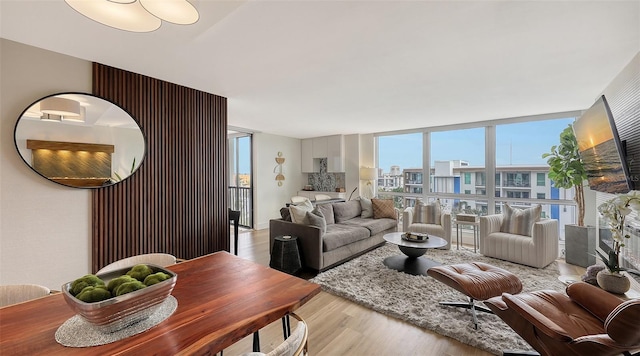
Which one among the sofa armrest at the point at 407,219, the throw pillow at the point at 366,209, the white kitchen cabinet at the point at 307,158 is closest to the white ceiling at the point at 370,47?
the sofa armrest at the point at 407,219

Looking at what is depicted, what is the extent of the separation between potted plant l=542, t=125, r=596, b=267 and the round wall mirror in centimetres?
545

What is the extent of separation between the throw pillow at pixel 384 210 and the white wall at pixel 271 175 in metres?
2.71

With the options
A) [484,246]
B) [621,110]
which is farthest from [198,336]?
[484,246]

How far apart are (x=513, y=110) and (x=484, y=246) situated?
222 centimetres

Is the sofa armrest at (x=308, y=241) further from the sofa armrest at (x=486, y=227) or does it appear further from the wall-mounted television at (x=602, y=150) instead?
the wall-mounted television at (x=602, y=150)

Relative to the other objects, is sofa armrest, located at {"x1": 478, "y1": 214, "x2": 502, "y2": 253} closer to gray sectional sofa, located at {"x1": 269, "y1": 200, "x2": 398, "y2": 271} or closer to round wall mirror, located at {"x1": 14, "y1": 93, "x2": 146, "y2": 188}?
gray sectional sofa, located at {"x1": 269, "y1": 200, "x2": 398, "y2": 271}

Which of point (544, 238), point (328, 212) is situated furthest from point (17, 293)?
point (544, 238)

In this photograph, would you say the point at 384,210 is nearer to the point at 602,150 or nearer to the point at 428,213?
the point at 428,213

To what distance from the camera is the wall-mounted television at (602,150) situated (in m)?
2.12

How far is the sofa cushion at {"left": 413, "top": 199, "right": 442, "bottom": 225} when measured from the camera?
4.49m

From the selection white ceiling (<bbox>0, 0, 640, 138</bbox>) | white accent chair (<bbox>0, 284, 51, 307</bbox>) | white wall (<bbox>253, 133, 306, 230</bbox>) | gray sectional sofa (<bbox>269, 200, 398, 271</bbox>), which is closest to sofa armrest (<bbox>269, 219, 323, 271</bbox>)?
gray sectional sofa (<bbox>269, 200, 398, 271</bbox>)

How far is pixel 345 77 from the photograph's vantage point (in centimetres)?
272

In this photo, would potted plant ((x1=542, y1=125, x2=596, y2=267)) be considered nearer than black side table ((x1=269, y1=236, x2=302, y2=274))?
No

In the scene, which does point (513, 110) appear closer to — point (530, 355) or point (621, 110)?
point (621, 110)
